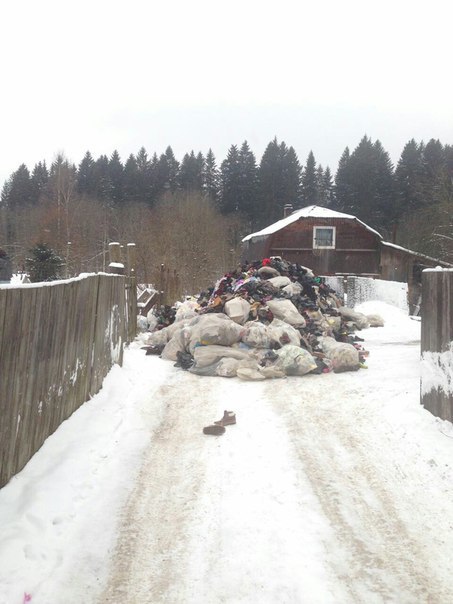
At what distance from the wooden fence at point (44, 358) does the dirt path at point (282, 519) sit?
93cm

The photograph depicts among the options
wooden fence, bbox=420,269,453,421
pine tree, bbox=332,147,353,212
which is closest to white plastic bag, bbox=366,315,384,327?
wooden fence, bbox=420,269,453,421

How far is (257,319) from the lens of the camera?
30.0 feet

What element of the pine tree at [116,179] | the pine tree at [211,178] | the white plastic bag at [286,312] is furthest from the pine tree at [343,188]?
the white plastic bag at [286,312]

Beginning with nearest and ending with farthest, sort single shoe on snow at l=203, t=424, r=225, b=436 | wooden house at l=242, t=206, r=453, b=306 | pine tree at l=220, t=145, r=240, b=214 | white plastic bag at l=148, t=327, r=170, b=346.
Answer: single shoe on snow at l=203, t=424, r=225, b=436 < white plastic bag at l=148, t=327, r=170, b=346 < wooden house at l=242, t=206, r=453, b=306 < pine tree at l=220, t=145, r=240, b=214

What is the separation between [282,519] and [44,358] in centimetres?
226

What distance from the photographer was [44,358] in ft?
13.0

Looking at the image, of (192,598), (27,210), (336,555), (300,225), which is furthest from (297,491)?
(27,210)

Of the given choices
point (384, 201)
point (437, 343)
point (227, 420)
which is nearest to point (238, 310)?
point (227, 420)

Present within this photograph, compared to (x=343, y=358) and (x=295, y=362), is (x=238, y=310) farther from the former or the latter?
(x=343, y=358)

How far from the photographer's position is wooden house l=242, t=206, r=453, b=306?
31.3 meters

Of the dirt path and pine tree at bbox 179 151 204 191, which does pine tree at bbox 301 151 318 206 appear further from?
the dirt path

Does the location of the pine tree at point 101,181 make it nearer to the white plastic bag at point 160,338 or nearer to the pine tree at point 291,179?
the pine tree at point 291,179

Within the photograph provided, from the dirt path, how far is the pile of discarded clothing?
2158 millimetres

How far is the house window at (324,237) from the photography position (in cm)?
3147
